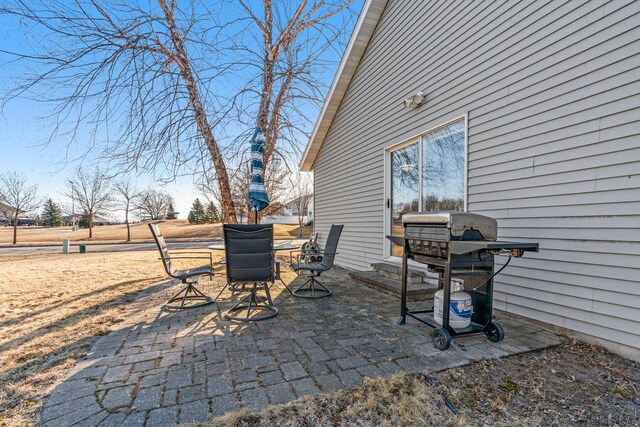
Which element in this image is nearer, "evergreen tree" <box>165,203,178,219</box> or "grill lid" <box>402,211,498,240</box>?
"grill lid" <box>402,211,498,240</box>

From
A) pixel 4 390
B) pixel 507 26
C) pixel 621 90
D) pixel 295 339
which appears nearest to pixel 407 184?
pixel 507 26

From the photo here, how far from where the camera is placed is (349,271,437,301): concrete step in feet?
13.4

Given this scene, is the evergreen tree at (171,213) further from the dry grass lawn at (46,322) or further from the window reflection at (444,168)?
the window reflection at (444,168)

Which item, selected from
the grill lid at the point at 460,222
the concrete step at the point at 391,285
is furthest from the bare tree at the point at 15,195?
the grill lid at the point at 460,222

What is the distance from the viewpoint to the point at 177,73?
21.4 ft

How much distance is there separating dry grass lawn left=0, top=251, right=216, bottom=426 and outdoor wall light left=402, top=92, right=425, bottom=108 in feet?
16.0

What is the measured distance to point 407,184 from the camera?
5293 mm

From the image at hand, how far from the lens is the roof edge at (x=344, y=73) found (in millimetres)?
5980

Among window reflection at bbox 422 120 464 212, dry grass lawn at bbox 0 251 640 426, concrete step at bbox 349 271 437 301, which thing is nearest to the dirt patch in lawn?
dry grass lawn at bbox 0 251 640 426

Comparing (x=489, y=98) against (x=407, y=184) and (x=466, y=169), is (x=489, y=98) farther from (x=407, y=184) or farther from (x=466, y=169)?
(x=407, y=184)

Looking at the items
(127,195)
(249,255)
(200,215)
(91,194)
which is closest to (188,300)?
(249,255)

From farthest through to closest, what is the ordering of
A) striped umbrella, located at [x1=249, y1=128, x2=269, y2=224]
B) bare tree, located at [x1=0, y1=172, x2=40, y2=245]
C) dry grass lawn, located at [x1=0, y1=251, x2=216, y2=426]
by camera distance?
bare tree, located at [x1=0, y1=172, x2=40, y2=245], striped umbrella, located at [x1=249, y1=128, x2=269, y2=224], dry grass lawn, located at [x1=0, y1=251, x2=216, y2=426]

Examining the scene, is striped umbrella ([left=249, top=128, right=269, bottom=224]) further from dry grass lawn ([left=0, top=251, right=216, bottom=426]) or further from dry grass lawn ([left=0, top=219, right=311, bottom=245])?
dry grass lawn ([left=0, top=219, right=311, bottom=245])

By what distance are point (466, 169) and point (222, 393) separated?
3569 mm
